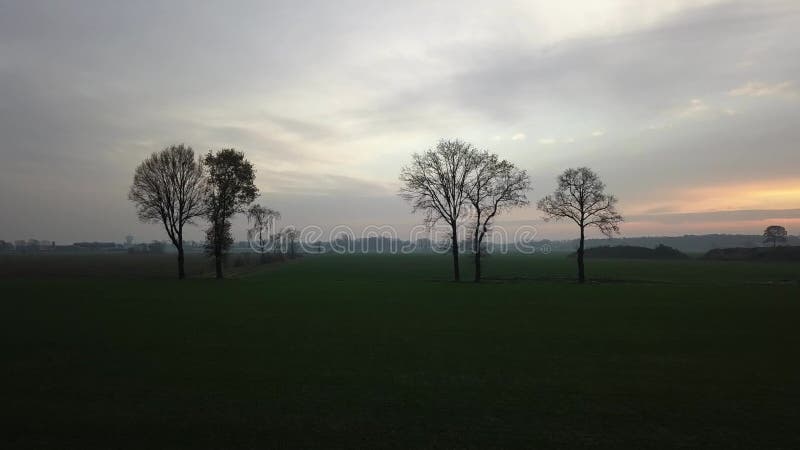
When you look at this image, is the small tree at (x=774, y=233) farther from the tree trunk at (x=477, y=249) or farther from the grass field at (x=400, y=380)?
the grass field at (x=400, y=380)

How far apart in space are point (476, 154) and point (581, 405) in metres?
38.3

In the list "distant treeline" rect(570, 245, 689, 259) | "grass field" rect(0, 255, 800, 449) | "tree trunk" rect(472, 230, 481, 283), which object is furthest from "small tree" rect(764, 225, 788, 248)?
"grass field" rect(0, 255, 800, 449)

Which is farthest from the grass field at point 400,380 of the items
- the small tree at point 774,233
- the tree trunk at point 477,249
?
the small tree at point 774,233

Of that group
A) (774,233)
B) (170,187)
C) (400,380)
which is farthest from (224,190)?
(774,233)

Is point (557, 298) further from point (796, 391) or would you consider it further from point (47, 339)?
point (47, 339)

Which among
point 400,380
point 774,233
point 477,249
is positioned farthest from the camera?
point 774,233

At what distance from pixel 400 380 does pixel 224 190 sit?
46121mm

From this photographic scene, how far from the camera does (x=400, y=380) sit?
401 inches

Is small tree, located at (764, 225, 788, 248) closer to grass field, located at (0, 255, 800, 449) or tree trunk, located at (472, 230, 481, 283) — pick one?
tree trunk, located at (472, 230, 481, 283)

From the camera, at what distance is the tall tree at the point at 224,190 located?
50.8 m

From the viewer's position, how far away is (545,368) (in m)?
11.3

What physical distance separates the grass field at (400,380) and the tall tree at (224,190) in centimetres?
3135

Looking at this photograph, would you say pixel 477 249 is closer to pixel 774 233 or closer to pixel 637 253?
pixel 637 253

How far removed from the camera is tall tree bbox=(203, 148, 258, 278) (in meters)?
50.8
